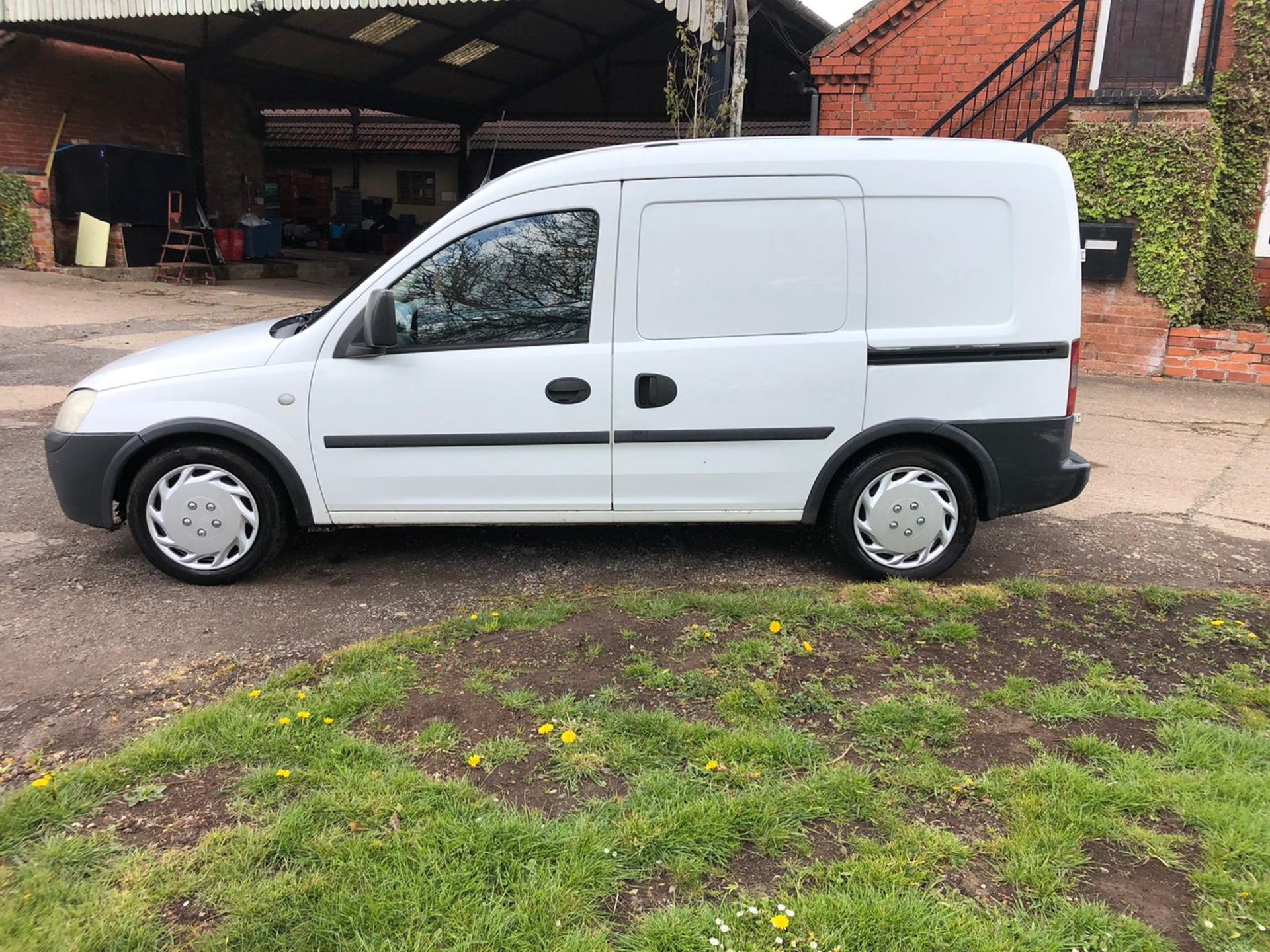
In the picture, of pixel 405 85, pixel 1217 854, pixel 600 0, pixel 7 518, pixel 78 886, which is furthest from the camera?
pixel 405 85

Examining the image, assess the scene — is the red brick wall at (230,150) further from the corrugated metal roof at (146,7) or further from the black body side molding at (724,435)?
the black body side molding at (724,435)

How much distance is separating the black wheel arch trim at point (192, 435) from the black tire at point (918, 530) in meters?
2.61

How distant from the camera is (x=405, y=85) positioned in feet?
72.2

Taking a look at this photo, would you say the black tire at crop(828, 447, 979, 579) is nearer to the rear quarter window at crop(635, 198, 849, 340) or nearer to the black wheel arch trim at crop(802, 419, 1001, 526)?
the black wheel arch trim at crop(802, 419, 1001, 526)

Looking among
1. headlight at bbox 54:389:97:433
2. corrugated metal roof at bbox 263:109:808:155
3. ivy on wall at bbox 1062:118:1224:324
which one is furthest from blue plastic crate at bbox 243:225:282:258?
headlight at bbox 54:389:97:433

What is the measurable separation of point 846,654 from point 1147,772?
3.72 ft

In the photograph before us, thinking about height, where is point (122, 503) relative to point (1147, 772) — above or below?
above

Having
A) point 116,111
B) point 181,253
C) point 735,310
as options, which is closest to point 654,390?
point 735,310

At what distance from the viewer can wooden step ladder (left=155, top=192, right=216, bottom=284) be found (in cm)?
1748

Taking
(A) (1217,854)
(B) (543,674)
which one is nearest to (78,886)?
(B) (543,674)

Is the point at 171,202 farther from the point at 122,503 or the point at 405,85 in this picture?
the point at 122,503

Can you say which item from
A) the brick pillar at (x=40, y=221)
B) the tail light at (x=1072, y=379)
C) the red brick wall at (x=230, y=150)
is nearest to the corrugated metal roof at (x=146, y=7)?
the brick pillar at (x=40, y=221)

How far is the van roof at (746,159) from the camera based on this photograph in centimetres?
432

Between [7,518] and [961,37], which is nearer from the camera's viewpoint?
[7,518]
